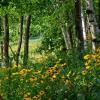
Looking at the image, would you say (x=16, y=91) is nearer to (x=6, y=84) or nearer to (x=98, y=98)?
(x=6, y=84)

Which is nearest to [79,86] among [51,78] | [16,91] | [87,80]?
[87,80]

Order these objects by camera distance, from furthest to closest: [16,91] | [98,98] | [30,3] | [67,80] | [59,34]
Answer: [59,34] < [30,3] < [16,91] < [67,80] < [98,98]

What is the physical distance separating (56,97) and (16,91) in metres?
1.53

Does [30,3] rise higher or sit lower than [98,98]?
higher

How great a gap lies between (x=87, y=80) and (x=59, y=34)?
78.1 ft

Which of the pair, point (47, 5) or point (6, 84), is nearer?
point (6, 84)

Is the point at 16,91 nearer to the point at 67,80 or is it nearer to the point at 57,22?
the point at 67,80

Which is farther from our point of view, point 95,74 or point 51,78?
point 51,78

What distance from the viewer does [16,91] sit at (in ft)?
27.4

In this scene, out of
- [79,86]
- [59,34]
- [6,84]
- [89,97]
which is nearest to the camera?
[89,97]

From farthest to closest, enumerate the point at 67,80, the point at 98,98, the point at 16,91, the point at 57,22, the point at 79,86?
1. the point at 57,22
2. the point at 16,91
3. the point at 67,80
4. the point at 79,86
5. the point at 98,98

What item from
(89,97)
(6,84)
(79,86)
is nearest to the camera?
(89,97)

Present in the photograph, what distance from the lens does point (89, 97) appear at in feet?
20.8

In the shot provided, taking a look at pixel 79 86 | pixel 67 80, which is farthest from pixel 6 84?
pixel 79 86
